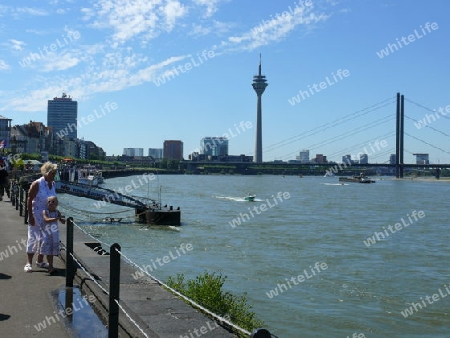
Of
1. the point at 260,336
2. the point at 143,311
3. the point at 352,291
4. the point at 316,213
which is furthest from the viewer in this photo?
the point at 316,213

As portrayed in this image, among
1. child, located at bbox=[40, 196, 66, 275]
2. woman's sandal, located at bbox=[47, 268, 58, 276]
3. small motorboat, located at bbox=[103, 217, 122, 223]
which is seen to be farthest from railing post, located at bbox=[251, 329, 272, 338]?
small motorboat, located at bbox=[103, 217, 122, 223]

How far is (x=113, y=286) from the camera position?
216 inches

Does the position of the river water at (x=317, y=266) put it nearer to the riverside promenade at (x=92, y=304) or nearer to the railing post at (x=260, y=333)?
the riverside promenade at (x=92, y=304)

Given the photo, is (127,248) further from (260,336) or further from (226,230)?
(260,336)

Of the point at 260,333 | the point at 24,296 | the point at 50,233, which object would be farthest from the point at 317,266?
the point at 260,333

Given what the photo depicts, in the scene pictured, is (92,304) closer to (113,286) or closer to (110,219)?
(113,286)

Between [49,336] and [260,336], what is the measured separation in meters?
3.54

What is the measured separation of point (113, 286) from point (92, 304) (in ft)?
7.46

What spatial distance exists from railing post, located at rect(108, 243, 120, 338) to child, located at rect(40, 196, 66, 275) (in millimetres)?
3805

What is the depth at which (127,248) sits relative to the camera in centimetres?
2248

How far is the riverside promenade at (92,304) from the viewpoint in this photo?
6246 millimetres

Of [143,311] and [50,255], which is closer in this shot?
[143,311]

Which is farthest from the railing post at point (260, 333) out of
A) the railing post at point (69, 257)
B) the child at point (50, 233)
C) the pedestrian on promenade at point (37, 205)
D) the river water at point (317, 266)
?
the river water at point (317, 266)

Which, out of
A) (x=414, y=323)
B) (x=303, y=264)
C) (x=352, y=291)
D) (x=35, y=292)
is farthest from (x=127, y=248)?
(x=35, y=292)
